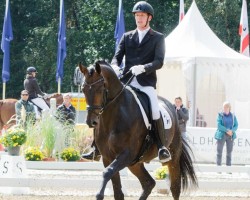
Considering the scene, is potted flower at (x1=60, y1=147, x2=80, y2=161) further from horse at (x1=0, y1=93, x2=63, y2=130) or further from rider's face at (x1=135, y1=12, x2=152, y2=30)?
rider's face at (x1=135, y1=12, x2=152, y2=30)

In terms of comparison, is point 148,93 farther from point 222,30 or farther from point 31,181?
point 222,30

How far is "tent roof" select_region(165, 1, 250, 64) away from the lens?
80.7 feet

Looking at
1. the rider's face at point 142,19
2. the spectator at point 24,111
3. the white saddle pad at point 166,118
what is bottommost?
the spectator at point 24,111

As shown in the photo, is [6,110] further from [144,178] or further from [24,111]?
[144,178]

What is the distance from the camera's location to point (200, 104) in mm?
25062

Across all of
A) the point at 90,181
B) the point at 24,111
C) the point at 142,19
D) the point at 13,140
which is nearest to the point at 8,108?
the point at 24,111

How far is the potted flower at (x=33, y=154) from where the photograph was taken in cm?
1636

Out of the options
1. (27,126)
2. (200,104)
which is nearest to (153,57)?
(27,126)

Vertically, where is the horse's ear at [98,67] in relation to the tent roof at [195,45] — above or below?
above

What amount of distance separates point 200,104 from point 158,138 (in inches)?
584

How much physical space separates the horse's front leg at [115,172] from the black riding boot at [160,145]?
68 centimetres

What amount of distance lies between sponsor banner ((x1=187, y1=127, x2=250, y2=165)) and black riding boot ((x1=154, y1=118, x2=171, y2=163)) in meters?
10.8

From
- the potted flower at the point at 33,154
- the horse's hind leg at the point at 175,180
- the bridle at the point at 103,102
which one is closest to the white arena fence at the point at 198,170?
the potted flower at the point at 33,154

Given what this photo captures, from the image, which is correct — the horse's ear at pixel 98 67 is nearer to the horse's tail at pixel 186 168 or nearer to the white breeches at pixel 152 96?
the white breeches at pixel 152 96
